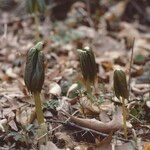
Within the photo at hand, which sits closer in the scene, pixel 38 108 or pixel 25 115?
pixel 38 108

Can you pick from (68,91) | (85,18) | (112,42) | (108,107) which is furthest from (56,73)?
(85,18)

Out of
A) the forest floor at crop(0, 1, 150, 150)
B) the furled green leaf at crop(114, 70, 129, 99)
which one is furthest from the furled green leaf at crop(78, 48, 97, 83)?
the furled green leaf at crop(114, 70, 129, 99)

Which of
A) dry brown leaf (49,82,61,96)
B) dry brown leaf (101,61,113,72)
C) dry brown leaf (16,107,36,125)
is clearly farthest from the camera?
dry brown leaf (101,61,113,72)

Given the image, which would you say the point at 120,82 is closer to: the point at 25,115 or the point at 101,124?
the point at 101,124

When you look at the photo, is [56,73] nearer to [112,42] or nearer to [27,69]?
[27,69]

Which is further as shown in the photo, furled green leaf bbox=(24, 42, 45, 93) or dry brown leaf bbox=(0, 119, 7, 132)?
dry brown leaf bbox=(0, 119, 7, 132)

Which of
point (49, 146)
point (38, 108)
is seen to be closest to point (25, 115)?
point (38, 108)

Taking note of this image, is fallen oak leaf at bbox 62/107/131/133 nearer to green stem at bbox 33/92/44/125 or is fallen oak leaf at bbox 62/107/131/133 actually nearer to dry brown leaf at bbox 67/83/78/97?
green stem at bbox 33/92/44/125

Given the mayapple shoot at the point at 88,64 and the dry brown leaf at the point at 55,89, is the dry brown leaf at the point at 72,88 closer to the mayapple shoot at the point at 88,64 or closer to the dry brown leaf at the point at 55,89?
the dry brown leaf at the point at 55,89
